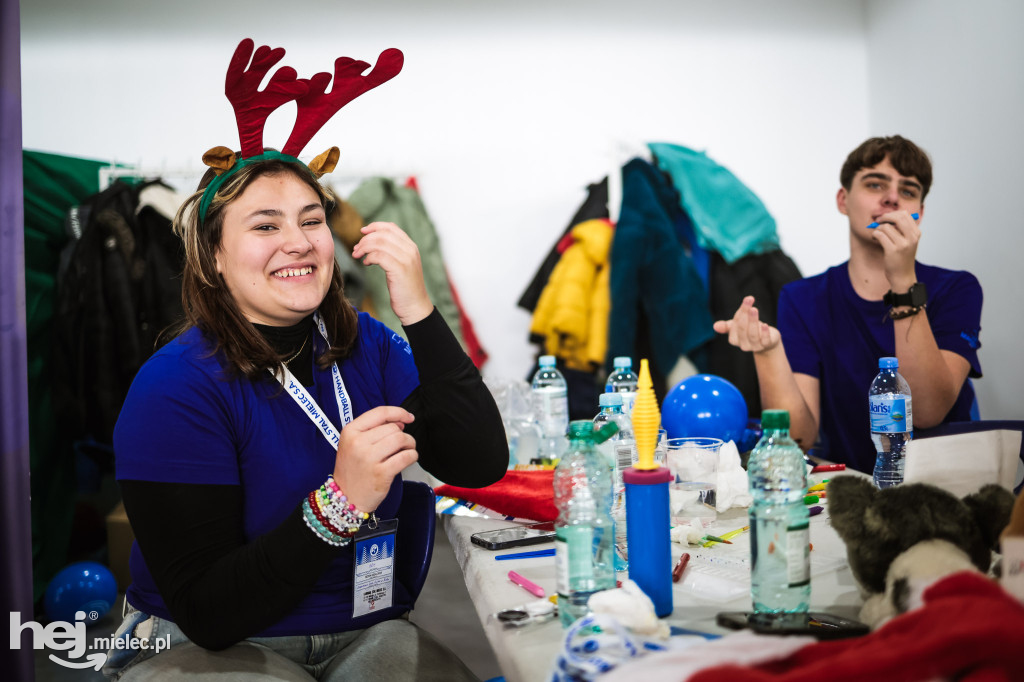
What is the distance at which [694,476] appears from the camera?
Result: 1664 mm

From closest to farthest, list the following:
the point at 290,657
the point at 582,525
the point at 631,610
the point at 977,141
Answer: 1. the point at 631,610
2. the point at 582,525
3. the point at 290,657
4. the point at 977,141

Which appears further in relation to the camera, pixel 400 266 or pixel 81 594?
pixel 81 594

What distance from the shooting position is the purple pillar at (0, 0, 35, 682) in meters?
1.49

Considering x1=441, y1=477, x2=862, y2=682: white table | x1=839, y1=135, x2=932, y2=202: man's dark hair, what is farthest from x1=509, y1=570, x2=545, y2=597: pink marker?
x1=839, y1=135, x2=932, y2=202: man's dark hair

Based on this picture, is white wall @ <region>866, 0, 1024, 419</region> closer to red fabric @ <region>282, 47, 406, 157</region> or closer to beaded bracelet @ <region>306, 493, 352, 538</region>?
red fabric @ <region>282, 47, 406, 157</region>

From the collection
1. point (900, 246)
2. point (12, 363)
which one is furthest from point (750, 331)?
point (12, 363)

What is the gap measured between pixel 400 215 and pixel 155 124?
1.32m

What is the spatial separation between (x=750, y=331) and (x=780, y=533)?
3.59 ft

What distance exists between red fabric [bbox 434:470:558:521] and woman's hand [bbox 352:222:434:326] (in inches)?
16.0

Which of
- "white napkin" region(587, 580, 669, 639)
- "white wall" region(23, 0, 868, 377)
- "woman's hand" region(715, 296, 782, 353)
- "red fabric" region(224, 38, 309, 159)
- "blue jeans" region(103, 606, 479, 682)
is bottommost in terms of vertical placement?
"blue jeans" region(103, 606, 479, 682)

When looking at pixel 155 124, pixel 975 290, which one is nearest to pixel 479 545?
pixel 975 290

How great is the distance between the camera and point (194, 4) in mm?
3760

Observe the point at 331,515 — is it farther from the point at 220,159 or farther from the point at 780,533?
the point at 220,159

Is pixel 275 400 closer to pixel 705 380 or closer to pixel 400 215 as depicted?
pixel 705 380
